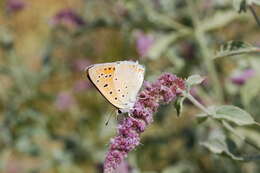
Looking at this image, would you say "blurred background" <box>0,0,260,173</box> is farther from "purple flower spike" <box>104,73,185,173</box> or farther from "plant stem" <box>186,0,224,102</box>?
"purple flower spike" <box>104,73,185,173</box>

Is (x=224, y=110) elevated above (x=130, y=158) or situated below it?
below

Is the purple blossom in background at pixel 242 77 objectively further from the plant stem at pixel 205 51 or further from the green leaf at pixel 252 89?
the green leaf at pixel 252 89

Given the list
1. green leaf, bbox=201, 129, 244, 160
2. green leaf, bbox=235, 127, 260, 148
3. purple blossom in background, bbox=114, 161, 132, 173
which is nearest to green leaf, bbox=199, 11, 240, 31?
green leaf, bbox=235, 127, 260, 148

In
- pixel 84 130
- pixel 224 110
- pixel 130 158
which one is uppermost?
pixel 84 130

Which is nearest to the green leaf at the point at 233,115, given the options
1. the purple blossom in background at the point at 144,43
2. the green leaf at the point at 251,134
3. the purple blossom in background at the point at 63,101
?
the green leaf at the point at 251,134

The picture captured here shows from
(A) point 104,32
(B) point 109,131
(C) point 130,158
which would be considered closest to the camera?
(C) point 130,158

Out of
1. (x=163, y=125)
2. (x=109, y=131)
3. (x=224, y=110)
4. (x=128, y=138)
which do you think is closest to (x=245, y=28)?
(x=163, y=125)

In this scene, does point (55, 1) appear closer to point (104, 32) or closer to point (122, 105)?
point (104, 32)

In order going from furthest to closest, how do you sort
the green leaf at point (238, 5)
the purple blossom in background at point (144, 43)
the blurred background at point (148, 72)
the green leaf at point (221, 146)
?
the purple blossom in background at point (144, 43) → the blurred background at point (148, 72) → the green leaf at point (221, 146) → the green leaf at point (238, 5)
